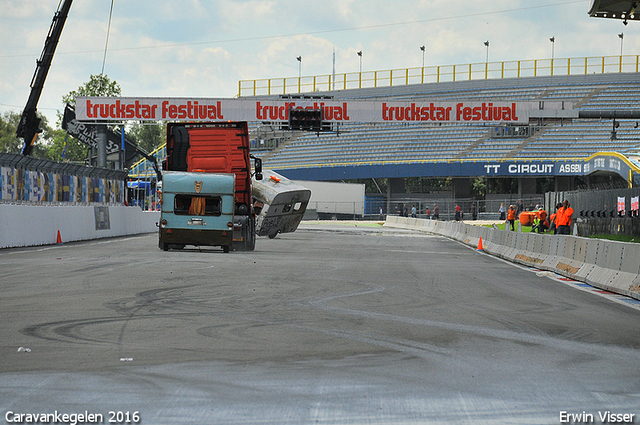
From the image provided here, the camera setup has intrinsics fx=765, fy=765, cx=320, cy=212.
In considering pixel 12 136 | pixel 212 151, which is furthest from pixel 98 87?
pixel 212 151

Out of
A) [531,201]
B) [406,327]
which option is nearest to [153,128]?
[531,201]

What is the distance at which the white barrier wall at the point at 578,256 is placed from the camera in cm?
1314

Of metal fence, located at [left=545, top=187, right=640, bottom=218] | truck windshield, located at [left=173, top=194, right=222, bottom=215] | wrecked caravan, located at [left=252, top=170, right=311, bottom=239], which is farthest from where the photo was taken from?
metal fence, located at [left=545, top=187, right=640, bottom=218]

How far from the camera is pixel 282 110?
135 feet

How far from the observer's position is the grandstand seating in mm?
64688

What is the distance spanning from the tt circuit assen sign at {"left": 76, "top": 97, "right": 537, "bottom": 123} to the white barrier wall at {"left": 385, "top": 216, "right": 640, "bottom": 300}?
48.7 ft

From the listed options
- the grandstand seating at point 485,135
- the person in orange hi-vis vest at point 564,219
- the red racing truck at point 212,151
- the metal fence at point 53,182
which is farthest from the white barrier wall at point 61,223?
the grandstand seating at point 485,135

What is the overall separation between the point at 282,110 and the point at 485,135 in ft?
104

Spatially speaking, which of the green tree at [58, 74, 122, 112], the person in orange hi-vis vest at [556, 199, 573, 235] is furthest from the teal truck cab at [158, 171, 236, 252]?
the green tree at [58, 74, 122, 112]

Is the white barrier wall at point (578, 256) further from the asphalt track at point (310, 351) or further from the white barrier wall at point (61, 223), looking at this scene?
the white barrier wall at point (61, 223)

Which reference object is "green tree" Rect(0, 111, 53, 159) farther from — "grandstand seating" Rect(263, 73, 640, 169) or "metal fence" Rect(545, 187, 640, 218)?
"metal fence" Rect(545, 187, 640, 218)

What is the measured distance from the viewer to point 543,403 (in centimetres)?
517

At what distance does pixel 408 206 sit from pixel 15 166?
4750 cm

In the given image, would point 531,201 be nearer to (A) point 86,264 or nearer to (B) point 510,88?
(B) point 510,88
